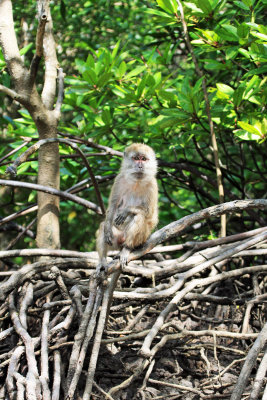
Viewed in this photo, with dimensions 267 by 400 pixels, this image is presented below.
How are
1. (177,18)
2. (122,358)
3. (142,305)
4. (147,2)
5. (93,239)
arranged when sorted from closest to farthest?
(122,358)
(142,305)
(177,18)
(147,2)
(93,239)

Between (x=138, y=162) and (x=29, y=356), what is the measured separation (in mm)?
1964

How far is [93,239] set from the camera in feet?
25.6

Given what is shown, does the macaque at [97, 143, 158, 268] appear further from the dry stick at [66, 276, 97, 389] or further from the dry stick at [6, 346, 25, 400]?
the dry stick at [6, 346, 25, 400]

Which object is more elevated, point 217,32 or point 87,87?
point 217,32

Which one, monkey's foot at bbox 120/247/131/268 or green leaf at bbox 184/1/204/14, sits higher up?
green leaf at bbox 184/1/204/14

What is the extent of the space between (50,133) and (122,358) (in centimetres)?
202

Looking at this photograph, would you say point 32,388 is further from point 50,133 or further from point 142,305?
point 50,133

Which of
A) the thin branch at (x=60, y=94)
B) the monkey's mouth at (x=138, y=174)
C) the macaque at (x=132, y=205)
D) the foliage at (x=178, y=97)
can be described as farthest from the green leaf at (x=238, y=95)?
the thin branch at (x=60, y=94)

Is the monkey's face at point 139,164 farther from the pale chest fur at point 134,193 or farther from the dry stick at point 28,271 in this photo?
the dry stick at point 28,271

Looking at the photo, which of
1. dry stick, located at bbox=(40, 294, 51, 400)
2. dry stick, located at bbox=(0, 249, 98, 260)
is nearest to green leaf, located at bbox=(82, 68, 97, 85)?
dry stick, located at bbox=(0, 249, 98, 260)

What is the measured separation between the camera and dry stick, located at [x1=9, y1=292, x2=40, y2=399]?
2.49 meters

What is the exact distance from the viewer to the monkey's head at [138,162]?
4096 mm

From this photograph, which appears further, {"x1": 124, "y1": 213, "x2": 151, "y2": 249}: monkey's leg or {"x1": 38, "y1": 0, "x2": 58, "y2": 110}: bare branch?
{"x1": 38, "y1": 0, "x2": 58, "y2": 110}: bare branch

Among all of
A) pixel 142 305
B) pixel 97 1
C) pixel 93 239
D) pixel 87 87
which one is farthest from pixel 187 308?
pixel 97 1
